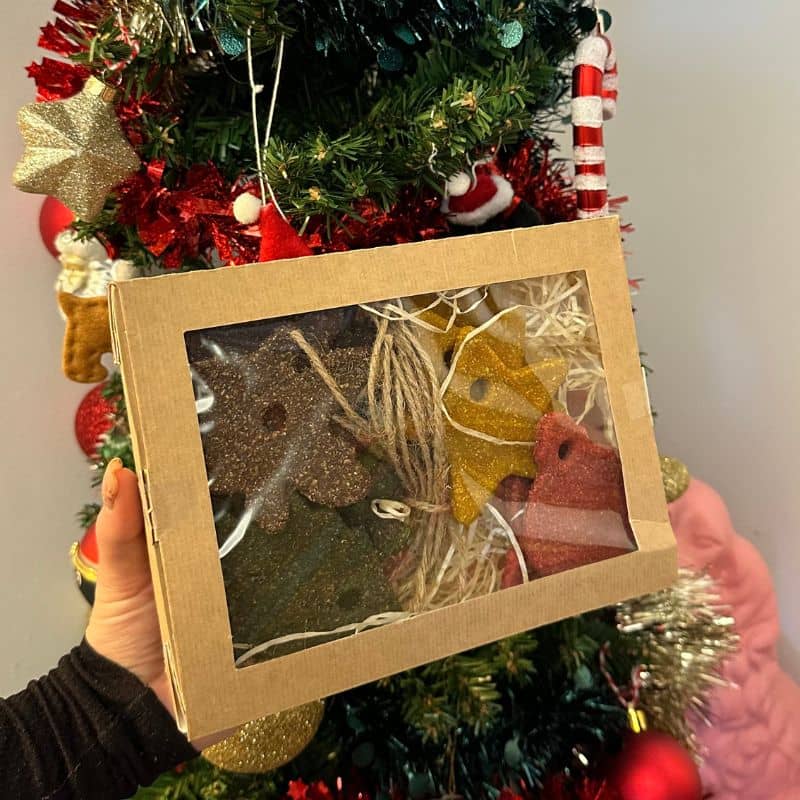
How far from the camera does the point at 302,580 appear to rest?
0.39 metres

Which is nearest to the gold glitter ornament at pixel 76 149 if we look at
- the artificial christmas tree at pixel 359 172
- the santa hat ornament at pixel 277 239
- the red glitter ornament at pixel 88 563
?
the artificial christmas tree at pixel 359 172

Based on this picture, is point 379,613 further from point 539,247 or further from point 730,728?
point 730,728

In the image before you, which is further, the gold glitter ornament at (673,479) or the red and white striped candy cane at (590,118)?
the gold glitter ornament at (673,479)

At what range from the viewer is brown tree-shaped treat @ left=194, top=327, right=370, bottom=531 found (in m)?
0.37

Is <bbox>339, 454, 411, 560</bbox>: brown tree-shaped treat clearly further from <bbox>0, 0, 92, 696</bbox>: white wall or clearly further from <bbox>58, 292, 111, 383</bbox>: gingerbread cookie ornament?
<bbox>0, 0, 92, 696</bbox>: white wall

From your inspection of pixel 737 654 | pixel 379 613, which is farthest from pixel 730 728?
pixel 379 613

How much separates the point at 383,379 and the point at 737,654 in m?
0.68

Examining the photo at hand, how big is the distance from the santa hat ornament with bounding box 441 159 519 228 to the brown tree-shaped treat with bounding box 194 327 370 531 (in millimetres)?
235

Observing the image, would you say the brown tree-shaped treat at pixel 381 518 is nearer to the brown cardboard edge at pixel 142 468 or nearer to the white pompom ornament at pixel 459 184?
the brown cardboard edge at pixel 142 468

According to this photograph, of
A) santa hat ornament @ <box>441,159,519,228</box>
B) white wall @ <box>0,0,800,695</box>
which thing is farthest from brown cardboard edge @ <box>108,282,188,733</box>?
white wall @ <box>0,0,800,695</box>

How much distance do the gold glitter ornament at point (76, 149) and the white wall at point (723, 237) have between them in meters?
0.71

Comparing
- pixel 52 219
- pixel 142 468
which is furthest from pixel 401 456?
pixel 52 219

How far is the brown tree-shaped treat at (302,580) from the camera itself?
375 mm

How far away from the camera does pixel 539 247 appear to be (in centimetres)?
43
